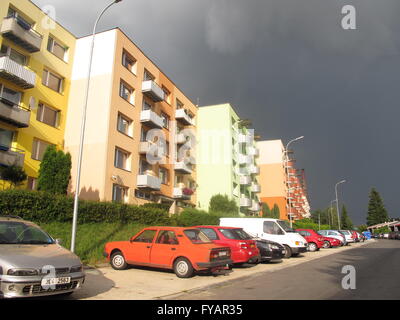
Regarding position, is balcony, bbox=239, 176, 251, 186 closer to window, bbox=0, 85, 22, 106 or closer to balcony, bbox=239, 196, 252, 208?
balcony, bbox=239, 196, 252, 208

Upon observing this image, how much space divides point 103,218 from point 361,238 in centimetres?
3679

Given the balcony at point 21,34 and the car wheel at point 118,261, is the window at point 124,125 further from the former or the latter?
the car wheel at point 118,261

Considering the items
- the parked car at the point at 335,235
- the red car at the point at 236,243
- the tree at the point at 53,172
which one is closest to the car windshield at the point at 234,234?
the red car at the point at 236,243

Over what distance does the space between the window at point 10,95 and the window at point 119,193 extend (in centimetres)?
850

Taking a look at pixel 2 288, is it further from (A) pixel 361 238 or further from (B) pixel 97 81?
(A) pixel 361 238

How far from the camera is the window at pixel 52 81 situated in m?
22.9

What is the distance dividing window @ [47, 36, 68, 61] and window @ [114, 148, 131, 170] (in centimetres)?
871

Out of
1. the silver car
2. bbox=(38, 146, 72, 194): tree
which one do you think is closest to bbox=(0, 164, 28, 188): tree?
bbox=(38, 146, 72, 194): tree

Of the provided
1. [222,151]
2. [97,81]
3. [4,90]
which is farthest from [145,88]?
[222,151]

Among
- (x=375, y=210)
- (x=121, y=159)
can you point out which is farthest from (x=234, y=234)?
(x=375, y=210)

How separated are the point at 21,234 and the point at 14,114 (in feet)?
46.1

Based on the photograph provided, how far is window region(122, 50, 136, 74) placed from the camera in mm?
26791

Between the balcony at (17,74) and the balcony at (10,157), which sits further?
the balcony at (17,74)

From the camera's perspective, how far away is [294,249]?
17219 millimetres
